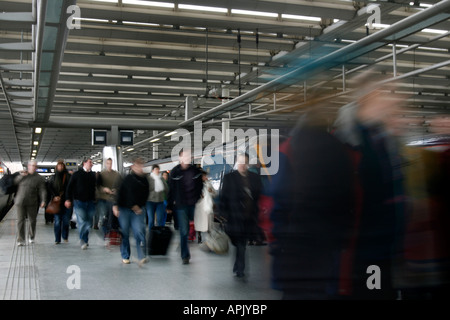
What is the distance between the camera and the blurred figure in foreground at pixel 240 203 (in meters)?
6.59

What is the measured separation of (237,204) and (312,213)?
3.99 meters

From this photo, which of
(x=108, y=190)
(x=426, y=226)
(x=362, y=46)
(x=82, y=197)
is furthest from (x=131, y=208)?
(x=426, y=226)

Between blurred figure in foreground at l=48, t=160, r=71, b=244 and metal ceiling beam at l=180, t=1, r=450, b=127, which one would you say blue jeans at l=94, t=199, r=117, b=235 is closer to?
blurred figure in foreground at l=48, t=160, r=71, b=244

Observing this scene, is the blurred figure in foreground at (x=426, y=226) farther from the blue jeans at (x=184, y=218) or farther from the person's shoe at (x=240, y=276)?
the blue jeans at (x=184, y=218)

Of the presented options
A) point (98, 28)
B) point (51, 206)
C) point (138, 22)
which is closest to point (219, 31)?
point (138, 22)

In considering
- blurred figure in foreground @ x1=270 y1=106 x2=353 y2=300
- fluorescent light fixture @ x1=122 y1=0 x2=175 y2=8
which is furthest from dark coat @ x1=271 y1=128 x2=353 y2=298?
fluorescent light fixture @ x1=122 y1=0 x2=175 y2=8

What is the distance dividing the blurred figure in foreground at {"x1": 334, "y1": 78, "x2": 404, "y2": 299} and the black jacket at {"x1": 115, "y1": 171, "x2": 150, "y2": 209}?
17.0 feet

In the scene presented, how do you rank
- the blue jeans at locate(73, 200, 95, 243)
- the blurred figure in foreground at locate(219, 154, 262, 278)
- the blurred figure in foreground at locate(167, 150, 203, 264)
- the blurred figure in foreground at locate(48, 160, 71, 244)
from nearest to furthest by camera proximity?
the blurred figure in foreground at locate(219, 154, 262, 278), the blurred figure in foreground at locate(167, 150, 203, 264), the blue jeans at locate(73, 200, 95, 243), the blurred figure in foreground at locate(48, 160, 71, 244)

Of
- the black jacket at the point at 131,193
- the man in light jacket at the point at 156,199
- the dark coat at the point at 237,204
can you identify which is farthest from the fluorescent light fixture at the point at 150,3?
the dark coat at the point at 237,204

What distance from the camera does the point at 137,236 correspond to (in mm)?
7770

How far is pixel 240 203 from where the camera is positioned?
663 cm

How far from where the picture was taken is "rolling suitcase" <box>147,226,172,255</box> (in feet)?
27.2

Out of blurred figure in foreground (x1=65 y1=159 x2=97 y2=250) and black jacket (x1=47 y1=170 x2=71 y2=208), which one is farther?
black jacket (x1=47 y1=170 x2=71 y2=208)
